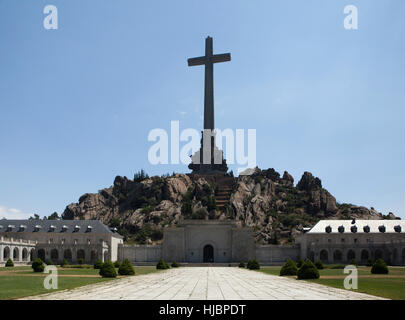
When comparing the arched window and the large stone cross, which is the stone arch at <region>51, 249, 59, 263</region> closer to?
the arched window

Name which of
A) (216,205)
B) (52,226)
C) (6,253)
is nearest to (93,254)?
(52,226)

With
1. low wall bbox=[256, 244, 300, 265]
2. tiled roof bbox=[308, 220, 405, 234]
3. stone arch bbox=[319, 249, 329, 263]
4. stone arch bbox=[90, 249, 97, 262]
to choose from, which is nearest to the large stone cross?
low wall bbox=[256, 244, 300, 265]

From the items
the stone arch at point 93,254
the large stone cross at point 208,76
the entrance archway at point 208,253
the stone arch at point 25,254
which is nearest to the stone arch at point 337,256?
the entrance archway at point 208,253

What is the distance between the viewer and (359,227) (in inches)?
3383

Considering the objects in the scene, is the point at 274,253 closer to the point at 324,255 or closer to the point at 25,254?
the point at 324,255

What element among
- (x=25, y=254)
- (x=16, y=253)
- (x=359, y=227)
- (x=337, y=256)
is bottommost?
(x=337, y=256)

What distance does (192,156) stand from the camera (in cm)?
13200

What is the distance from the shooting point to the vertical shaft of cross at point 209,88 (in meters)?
112

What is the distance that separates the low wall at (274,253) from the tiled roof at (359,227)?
5.85 meters

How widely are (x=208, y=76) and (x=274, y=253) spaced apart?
1938 inches

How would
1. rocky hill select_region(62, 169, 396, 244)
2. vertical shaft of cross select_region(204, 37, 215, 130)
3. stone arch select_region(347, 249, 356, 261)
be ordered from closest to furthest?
1. stone arch select_region(347, 249, 356, 261)
2. rocky hill select_region(62, 169, 396, 244)
3. vertical shaft of cross select_region(204, 37, 215, 130)

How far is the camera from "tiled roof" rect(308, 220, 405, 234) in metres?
84.6

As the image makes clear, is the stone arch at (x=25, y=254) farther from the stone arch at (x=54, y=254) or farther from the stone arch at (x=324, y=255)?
the stone arch at (x=324, y=255)
